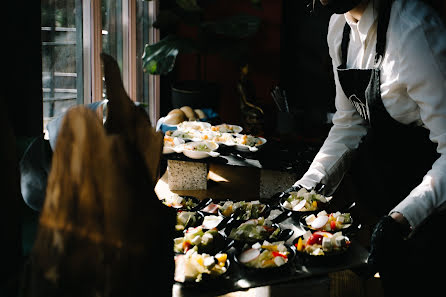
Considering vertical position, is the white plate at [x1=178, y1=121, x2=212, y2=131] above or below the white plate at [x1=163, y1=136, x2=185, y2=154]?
above

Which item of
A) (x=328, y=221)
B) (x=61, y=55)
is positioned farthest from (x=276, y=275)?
(x=61, y=55)

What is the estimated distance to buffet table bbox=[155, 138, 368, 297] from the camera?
1.51 metres

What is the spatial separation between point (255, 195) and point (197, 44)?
2133 mm

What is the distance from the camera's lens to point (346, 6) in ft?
6.25

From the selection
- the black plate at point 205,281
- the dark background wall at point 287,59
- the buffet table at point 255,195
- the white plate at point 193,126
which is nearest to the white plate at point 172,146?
the buffet table at point 255,195

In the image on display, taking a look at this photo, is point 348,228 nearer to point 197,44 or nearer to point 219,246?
point 219,246

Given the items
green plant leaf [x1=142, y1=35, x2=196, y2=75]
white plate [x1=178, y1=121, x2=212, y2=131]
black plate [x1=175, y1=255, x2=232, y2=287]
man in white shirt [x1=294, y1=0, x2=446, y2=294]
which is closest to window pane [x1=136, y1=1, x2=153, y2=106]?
green plant leaf [x1=142, y1=35, x2=196, y2=75]

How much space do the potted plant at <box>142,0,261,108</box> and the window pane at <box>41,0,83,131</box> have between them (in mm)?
888

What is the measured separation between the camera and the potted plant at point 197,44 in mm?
4430

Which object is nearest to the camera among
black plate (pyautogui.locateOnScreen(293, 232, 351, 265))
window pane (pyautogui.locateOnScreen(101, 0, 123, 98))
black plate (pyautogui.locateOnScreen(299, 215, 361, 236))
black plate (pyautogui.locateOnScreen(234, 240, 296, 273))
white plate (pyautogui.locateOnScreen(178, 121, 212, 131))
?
black plate (pyautogui.locateOnScreen(234, 240, 296, 273))

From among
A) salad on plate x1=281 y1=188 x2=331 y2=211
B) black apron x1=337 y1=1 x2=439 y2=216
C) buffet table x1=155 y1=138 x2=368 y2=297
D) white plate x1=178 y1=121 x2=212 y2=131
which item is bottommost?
buffet table x1=155 y1=138 x2=368 y2=297

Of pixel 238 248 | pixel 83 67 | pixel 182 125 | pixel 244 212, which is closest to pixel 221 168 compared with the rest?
pixel 182 125

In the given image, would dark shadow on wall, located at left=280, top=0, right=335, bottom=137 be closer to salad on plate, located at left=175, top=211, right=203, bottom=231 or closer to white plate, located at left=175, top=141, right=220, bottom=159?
white plate, located at left=175, top=141, right=220, bottom=159

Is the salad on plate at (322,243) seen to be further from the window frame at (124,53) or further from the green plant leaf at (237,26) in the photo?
the green plant leaf at (237,26)
